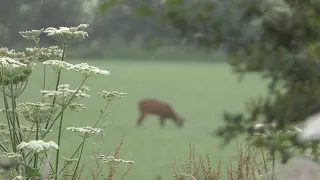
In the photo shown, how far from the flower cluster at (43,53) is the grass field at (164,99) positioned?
1.84ft

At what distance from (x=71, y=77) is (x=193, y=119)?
8.15 metres

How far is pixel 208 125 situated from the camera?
13.4 meters

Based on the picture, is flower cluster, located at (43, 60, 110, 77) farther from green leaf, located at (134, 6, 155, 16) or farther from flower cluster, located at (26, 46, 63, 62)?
green leaf, located at (134, 6, 155, 16)

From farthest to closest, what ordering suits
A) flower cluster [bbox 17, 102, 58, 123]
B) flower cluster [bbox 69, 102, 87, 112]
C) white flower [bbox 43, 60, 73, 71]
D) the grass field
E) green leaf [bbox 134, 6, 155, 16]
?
the grass field
flower cluster [bbox 69, 102, 87, 112]
flower cluster [bbox 17, 102, 58, 123]
white flower [bbox 43, 60, 73, 71]
green leaf [bbox 134, 6, 155, 16]

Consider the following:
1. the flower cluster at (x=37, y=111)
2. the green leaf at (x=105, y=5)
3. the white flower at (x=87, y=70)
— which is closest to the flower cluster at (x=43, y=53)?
the flower cluster at (x=37, y=111)

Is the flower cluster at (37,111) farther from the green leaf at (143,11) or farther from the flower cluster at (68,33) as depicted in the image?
the green leaf at (143,11)

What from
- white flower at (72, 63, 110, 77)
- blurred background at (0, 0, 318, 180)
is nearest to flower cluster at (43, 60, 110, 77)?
white flower at (72, 63, 110, 77)

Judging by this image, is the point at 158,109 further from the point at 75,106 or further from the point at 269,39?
the point at 75,106

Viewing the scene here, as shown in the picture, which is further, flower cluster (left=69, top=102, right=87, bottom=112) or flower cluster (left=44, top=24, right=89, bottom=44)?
flower cluster (left=69, top=102, right=87, bottom=112)

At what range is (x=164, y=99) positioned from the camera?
18609 mm

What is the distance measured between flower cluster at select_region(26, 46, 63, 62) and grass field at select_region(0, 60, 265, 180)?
0.56 m

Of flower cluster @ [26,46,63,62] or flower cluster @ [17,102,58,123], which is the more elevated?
flower cluster @ [26,46,63,62]

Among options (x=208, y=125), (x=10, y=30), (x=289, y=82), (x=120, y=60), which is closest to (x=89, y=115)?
(x=208, y=125)

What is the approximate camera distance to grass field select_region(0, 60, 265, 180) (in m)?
8.21
